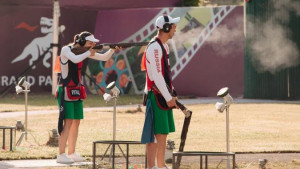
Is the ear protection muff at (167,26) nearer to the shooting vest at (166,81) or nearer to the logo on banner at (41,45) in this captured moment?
the shooting vest at (166,81)

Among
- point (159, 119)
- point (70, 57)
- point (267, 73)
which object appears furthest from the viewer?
point (267, 73)

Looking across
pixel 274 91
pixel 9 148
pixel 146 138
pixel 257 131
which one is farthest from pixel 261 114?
pixel 146 138

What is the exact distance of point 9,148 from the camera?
15984mm

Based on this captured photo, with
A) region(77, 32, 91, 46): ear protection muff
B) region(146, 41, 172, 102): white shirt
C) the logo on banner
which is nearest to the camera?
region(146, 41, 172, 102): white shirt

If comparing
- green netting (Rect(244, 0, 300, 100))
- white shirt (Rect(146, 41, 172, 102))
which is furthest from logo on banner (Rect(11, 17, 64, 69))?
white shirt (Rect(146, 41, 172, 102))

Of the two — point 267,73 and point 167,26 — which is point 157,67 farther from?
point 267,73

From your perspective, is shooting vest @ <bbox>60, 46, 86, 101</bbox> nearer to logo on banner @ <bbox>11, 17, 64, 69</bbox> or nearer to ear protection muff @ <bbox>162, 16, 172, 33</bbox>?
ear protection muff @ <bbox>162, 16, 172, 33</bbox>

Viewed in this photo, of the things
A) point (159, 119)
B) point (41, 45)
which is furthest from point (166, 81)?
point (41, 45)

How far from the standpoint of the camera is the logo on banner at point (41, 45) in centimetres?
3322

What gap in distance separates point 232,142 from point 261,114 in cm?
674

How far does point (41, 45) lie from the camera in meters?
33.6

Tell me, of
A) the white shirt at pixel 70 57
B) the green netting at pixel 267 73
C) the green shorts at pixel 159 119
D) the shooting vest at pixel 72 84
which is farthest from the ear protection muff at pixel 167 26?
the green netting at pixel 267 73

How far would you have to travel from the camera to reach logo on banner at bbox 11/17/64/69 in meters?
33.2

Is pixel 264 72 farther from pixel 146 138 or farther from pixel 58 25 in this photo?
pixel 146 138
